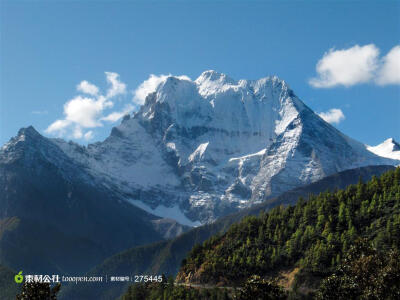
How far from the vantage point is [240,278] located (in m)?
195

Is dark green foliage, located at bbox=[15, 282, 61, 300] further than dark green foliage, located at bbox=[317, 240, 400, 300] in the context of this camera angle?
No

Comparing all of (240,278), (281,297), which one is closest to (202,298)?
(240,278)

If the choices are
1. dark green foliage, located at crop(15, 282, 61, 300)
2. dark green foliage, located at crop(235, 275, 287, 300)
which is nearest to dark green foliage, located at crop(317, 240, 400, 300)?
dark green foliage, located at crop(235, 275, 287, 300)

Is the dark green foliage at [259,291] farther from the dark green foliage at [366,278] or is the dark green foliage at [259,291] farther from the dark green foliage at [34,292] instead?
the dark green foliage at [34,292]

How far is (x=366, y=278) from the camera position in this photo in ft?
345

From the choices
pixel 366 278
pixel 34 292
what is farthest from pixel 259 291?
pixel 34 292

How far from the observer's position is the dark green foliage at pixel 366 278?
331ft

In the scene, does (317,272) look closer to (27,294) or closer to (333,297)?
(333,297)

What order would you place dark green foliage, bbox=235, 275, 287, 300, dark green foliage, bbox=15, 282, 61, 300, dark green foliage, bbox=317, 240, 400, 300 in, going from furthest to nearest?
dark green foliage, bbox=235, 275, 287, 300 → dark green foliage, bbox=317, 240, 400, 300 → dark green foliage, bbox=15, 282, 61, 300

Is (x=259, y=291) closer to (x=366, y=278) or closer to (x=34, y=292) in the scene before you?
(x=366, y=278)

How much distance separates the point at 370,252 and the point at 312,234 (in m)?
86.2

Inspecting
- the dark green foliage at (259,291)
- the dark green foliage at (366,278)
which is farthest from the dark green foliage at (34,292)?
the dark green foliage at (366,278)

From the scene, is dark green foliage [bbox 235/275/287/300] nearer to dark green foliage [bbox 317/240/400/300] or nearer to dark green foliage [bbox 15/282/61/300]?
dark green foliage [bbox 317/240/400/300]

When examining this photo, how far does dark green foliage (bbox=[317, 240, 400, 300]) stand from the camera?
10088 centimetres
